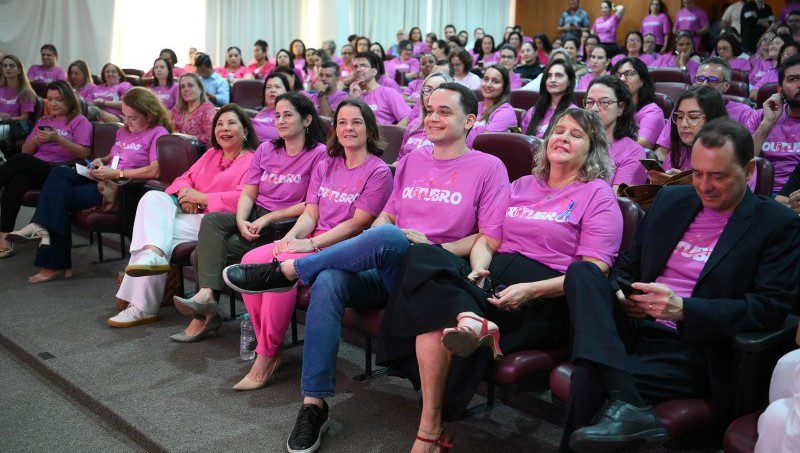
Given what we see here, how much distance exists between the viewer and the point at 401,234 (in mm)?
2250

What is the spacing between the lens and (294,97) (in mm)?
3102

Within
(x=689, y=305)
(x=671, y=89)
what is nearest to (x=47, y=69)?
(x=671, y=89)

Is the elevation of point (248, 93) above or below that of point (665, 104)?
above

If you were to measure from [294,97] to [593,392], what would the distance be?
192cm

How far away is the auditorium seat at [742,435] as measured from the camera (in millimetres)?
1482

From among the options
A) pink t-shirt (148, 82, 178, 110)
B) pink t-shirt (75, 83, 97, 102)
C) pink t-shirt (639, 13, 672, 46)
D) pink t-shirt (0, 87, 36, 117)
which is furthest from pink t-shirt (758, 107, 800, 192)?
pink t-shirt (639, 13, 672, 46)

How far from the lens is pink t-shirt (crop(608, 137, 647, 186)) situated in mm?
2957

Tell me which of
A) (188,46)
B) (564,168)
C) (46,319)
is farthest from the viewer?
(188,46)

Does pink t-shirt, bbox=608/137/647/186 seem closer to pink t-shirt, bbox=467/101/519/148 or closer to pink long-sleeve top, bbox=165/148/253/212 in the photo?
pink t-shirt, bbox=467/101/519/148

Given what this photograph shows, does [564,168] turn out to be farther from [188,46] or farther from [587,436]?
[188,46]

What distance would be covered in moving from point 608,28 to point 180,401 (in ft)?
28.6

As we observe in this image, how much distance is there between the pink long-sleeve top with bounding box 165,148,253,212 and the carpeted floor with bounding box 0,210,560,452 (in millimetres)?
550

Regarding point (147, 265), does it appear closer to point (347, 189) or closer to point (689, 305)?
point (347, 189)

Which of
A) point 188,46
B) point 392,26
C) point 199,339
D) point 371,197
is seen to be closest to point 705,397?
point 371,197
